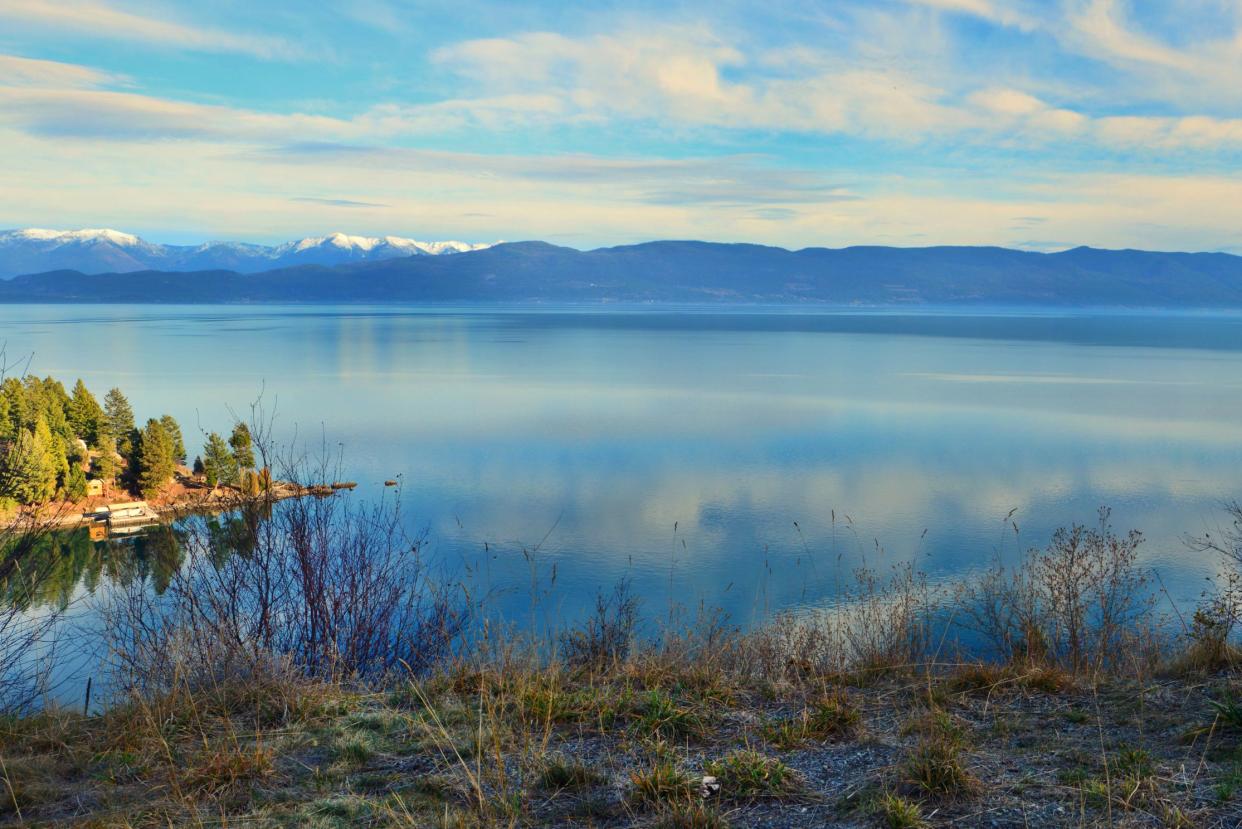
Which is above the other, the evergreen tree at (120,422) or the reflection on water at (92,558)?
the evergreen tree at (120,422)

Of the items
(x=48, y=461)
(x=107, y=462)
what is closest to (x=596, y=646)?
(x=48, y=461)

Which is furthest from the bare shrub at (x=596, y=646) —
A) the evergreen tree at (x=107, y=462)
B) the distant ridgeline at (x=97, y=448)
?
the evergreen tree at (x=107, y=462)

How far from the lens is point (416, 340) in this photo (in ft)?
366

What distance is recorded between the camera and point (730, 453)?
1428 inches

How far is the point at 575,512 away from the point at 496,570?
16.9ft

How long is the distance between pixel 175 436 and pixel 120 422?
394 cm

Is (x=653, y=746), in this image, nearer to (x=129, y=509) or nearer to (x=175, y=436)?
(x=129, y=509)

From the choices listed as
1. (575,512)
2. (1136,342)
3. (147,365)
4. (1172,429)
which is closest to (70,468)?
(575,512)

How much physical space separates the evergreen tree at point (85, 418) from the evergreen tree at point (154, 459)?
666 centimetres

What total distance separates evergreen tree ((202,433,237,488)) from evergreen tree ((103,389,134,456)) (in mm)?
5212

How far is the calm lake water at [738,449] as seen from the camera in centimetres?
2258

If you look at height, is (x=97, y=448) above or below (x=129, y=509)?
above

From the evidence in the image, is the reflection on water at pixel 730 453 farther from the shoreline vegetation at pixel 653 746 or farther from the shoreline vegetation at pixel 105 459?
the shoreline vegetation at pixel 105 459

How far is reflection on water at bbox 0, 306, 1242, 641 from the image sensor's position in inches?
885
